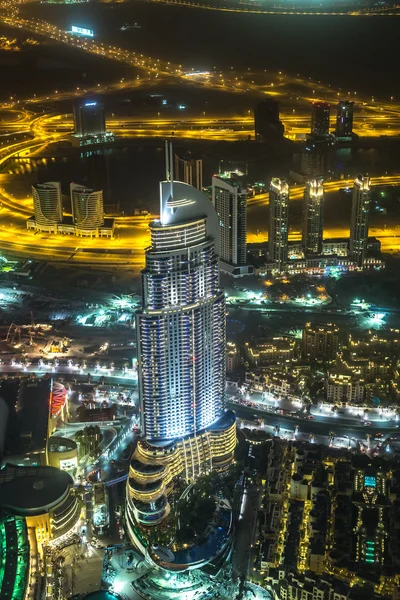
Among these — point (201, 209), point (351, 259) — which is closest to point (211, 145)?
point (351, 259)

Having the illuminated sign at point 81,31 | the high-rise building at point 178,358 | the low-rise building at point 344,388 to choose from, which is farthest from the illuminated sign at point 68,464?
the illuminated sign at point 81,31

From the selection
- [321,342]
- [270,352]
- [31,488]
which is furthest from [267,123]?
[31,488]

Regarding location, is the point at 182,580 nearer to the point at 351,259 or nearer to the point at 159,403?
the point at 159,403

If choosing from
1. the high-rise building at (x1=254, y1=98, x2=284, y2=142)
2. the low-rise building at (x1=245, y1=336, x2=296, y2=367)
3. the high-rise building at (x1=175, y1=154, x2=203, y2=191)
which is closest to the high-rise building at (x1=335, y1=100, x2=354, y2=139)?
the high-rise building at (x1=254, y1=98, x2=284, y2=142)

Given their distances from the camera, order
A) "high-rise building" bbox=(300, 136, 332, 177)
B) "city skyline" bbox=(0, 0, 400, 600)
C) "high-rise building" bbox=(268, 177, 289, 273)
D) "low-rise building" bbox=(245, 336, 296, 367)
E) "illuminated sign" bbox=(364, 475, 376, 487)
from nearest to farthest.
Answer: "city skyline" bbox=(0, 0, 400, 600) < "illuminated sign" bbox=(364, 475, 376, 487) < "low-rise building" bbox=(245, 336, 296, 367) < "high-rise building" bbox=(268, 177, 289, 273) < "high-rise building" bbox=(300, 136, 332, 177)

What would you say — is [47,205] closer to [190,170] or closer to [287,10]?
[190,170]

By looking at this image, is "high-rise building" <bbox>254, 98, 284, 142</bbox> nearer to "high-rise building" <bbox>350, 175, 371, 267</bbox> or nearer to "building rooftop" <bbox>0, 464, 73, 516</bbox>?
"high-rise building" <bbox>350, 175, 371, 267</bbox>
